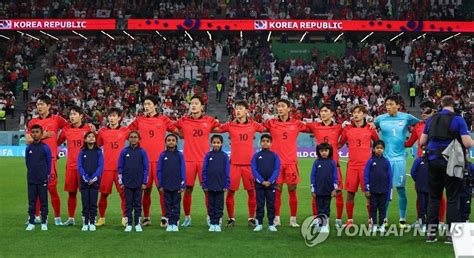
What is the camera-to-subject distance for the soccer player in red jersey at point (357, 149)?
12352 millimetres

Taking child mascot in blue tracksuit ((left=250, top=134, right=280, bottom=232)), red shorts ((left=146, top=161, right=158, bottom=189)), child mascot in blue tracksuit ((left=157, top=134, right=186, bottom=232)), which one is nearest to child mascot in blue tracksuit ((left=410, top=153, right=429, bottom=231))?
child mascot in blue tracksuit ((left=250, top=134, right=280, bottom=232))

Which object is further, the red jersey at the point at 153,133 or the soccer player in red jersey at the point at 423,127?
the red jersey at the point at 153,133

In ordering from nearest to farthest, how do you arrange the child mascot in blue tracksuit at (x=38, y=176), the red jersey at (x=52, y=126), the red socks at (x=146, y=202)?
the child mascot in blue tracksuit at (x=38, y=176)
the red socks at (x=146, y=202)
the red jersey at (x=52, y=126)

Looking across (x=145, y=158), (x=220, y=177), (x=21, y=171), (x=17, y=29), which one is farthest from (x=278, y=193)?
(x=17, y=29)

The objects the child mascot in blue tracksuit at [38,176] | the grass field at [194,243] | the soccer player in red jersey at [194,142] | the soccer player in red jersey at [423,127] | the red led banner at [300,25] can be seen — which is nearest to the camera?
the grass field at [194,243]

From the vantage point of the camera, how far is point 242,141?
12594mm

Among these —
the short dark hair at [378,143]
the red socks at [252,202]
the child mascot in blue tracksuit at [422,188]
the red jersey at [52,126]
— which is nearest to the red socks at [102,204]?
the red jersey at [52,126]

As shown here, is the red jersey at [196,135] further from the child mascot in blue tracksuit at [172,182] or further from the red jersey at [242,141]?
the child mascot in blue tracksuit at [172,182]

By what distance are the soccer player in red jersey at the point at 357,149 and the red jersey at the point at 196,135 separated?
2.33 m

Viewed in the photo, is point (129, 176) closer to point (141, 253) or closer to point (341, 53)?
point (141, 253)

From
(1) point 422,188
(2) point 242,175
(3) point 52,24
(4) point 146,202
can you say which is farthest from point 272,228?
(3) point 52,24

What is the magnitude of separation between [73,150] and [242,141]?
2.91 meters

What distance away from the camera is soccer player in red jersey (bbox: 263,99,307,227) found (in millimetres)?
12625

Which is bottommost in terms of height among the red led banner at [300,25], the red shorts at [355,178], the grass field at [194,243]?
the grass field at [194,243]
